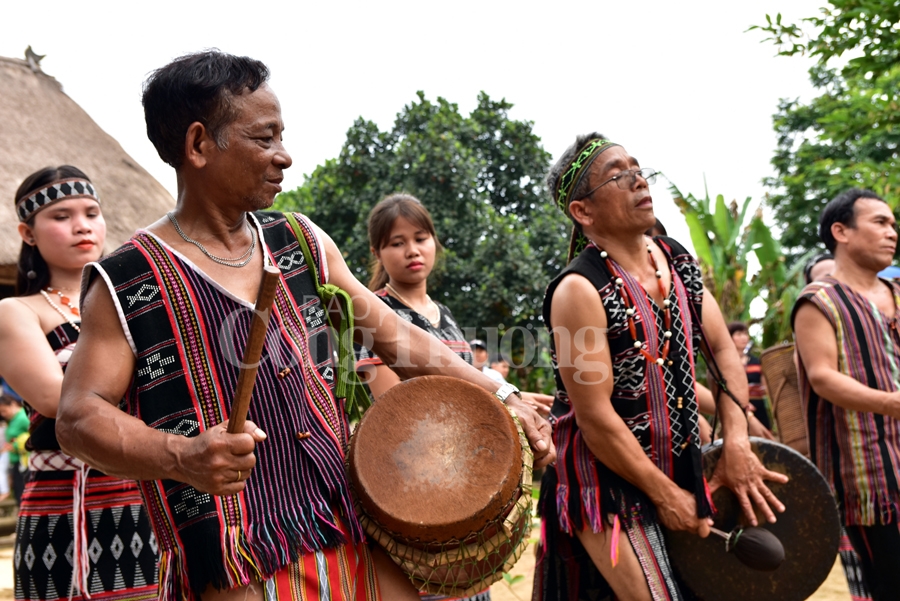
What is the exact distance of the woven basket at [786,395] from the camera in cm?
484

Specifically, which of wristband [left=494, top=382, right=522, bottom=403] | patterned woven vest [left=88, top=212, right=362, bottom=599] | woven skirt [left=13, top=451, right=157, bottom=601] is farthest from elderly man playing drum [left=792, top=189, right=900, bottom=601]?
woven skirt [left=13, top=451, right=157, bottom=601]

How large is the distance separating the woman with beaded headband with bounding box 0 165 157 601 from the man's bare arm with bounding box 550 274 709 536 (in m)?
1.65

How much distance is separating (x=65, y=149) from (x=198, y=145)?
548 inches

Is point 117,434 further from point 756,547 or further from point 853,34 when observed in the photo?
point 853,34

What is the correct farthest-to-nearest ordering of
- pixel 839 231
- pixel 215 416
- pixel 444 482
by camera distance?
pixel 839 231 → pixel 444 482 → pixel 215 416

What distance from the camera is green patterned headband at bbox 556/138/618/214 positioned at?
3.31m

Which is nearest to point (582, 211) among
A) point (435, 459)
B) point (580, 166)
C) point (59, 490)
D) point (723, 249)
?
point (580, 166)

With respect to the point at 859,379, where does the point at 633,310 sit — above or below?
above

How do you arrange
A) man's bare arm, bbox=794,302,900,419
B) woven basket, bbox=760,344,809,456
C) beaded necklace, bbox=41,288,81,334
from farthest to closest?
woven basket, bbox=760,344,809,456, man's bare arm, bbox=794,302,900,419, beaded necklace, bbox=41,288,81,334

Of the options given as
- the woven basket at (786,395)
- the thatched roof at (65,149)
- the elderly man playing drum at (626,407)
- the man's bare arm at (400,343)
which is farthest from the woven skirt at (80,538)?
the thatched roof at (65,149)

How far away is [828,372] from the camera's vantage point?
4008mm

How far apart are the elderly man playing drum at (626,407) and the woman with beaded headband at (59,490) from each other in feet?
5.18

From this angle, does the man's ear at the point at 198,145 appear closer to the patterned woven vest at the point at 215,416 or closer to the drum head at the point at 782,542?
the patterned woven vest at the point at 215,416

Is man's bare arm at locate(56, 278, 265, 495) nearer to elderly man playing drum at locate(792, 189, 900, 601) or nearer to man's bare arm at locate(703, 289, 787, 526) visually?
man's bare arm at locate(703, 289, 787, 526)
